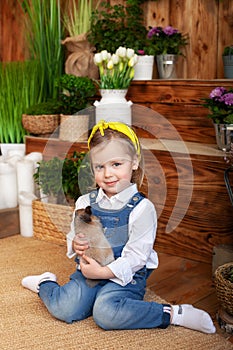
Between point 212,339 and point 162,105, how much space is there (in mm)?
1528

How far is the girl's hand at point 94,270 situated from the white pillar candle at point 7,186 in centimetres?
115

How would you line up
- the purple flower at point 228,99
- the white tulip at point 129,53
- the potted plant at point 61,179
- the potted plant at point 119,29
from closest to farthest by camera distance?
the purple flower at point 228,99 < the potted plant at point 61,179 < the white tulip at point 129,53 < the potted plant at point 119,29

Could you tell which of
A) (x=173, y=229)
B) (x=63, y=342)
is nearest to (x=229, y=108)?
(x=173, y=229)

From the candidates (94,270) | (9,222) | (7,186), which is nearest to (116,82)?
(7,186)

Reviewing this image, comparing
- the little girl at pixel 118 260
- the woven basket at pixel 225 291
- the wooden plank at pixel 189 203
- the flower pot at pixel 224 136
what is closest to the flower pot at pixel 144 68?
the wooden plank at pixel 189 203

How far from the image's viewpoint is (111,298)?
1.72 m

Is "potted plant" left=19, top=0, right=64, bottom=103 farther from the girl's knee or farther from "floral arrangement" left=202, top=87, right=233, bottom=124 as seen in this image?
the girl's knee

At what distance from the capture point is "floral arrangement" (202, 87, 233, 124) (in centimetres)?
230

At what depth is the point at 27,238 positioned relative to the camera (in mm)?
2666

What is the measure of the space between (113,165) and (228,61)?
1276 millimetres

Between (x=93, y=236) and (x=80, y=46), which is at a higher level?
(x=80, y=46)

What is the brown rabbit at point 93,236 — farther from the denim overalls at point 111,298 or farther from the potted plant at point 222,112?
the potted plant at point 222,112

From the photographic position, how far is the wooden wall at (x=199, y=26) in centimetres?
299

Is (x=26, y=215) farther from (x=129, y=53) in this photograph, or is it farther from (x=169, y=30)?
(x=169, y=30)
